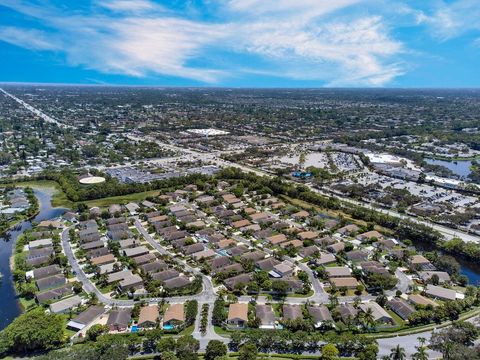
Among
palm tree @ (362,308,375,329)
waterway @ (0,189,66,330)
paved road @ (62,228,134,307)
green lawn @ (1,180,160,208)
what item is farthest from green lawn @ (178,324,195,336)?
green lawn @ (1,180,160,208)

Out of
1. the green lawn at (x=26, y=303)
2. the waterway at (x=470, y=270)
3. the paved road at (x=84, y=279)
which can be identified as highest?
the paved road at (x=84, y=279)

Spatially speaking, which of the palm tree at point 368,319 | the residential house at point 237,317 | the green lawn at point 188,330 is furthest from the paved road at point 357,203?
the green lawn at point 188,330

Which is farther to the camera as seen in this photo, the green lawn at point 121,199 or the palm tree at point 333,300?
the green lawn at point 121,199

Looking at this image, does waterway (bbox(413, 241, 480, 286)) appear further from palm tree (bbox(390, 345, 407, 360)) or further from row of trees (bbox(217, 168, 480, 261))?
palm tree (bbox(390, 345, 407, 360))

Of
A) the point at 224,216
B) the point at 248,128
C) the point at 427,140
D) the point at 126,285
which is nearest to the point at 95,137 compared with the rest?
the point at 248,128

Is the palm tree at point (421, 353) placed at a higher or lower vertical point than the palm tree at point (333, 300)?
higher

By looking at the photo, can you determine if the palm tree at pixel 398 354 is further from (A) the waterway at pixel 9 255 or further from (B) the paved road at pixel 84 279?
(A) the waterway at pixel 9 255

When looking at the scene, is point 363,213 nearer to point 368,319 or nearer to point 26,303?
point 368,319
